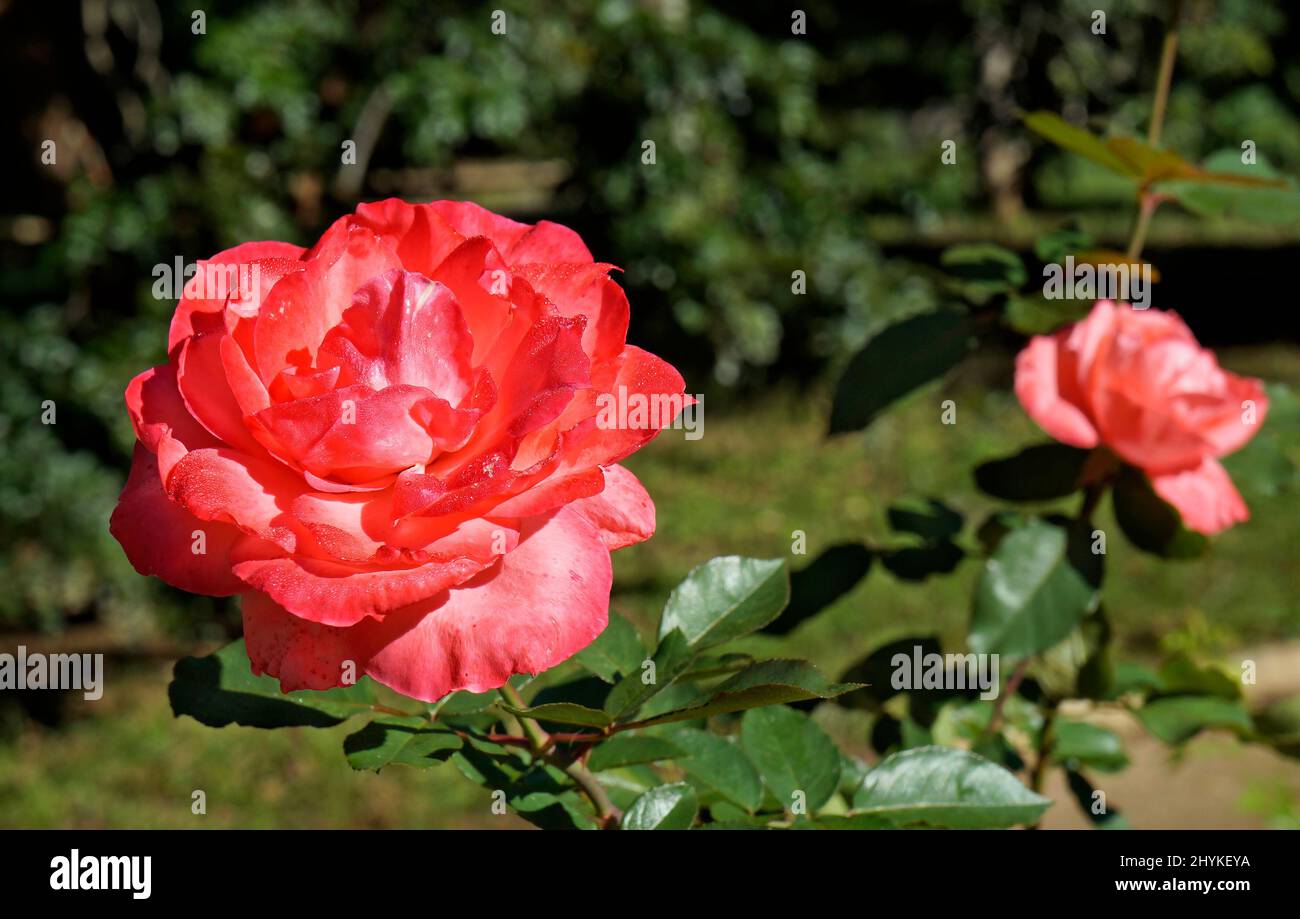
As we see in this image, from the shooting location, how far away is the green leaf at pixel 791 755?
2.95 ft

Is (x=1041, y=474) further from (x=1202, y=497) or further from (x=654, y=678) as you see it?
(x=654, y=678)

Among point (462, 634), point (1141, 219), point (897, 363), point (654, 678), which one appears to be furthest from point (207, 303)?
point (1141, 219)

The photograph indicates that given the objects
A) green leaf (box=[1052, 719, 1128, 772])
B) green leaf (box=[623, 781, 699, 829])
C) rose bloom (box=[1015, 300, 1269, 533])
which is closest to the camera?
green leaf (box=[623, 781, 699, 829])

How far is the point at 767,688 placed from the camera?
2.25ft

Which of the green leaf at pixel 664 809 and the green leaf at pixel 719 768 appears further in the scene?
→ the green leaf at pixel 719 768

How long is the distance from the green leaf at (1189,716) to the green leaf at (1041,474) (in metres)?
0.25

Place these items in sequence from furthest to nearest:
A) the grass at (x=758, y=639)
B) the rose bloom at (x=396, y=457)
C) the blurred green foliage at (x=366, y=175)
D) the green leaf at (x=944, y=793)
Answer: the blurred green foliage at (x=366, y=175) → the grass at (x=758, y=639) → the green leaf at (x=944, y=793) → the rose bloom at (x=396, y=457)

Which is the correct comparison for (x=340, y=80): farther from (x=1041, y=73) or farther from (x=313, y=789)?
(x=1041, y=73)

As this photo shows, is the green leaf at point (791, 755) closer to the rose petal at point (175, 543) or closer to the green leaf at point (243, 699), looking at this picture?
the green leaf at point (243, 699)

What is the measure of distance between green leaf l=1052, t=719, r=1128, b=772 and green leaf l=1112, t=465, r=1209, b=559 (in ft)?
0.81

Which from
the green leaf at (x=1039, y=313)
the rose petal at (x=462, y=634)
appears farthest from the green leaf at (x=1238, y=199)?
the rose petal at (x=462, y=634)

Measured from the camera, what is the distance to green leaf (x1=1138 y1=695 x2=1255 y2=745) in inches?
49.0

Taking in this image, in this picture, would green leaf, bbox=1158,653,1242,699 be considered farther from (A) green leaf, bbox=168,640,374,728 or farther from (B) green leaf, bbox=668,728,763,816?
(A) green leaf, bbox=168,640,374,728

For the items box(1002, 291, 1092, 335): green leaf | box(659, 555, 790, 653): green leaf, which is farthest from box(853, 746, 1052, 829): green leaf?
box(1002, 291, 1092, 335): green leaf
